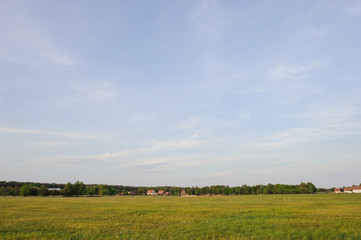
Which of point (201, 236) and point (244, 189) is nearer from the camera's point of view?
point (201, 236)

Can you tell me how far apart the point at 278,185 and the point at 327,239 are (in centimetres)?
17837

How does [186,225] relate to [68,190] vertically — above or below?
above

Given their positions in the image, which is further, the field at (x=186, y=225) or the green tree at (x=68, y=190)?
the green tree at (x=68, y=190)

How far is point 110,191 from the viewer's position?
194 m

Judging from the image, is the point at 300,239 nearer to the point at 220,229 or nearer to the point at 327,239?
the point at 327,239

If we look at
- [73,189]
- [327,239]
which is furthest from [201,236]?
[73,189]

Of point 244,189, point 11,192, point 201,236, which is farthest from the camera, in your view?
point 244,189

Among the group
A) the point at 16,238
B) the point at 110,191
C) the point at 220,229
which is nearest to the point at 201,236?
the point at 220,229

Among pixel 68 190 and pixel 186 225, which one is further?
pixel 68 190

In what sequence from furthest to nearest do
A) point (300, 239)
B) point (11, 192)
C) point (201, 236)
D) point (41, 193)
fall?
point (11, 192)
point (41, 193)
point (201, 236)
point (300, 239)

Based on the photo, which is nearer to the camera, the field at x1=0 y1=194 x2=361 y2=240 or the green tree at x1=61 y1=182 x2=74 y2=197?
the field at x1=0 y1=194 x2=361 y2=240

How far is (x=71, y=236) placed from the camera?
15.3 metres

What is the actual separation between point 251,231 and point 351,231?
6.38 metres

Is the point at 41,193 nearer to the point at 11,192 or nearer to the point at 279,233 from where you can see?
the point at 11,192
